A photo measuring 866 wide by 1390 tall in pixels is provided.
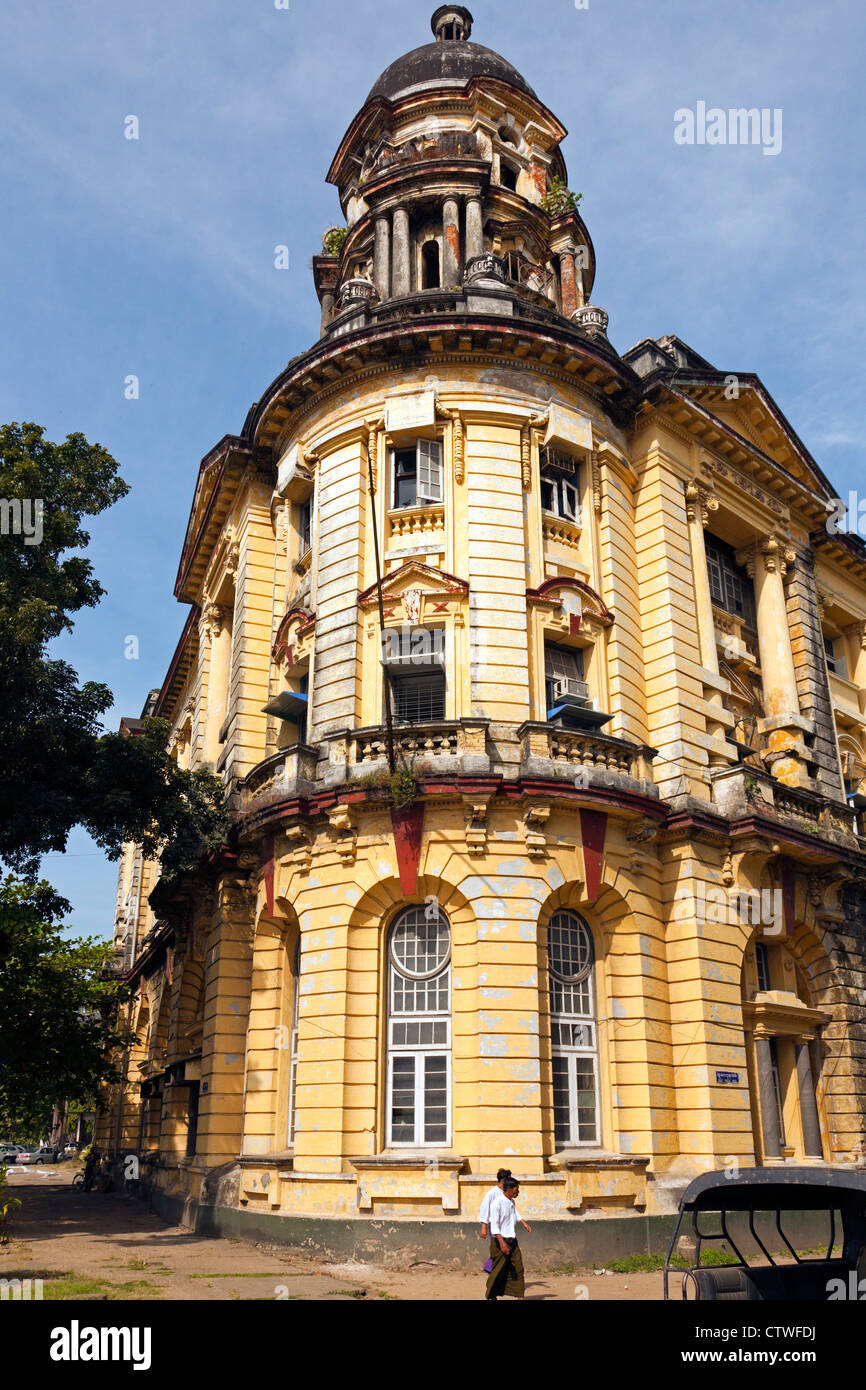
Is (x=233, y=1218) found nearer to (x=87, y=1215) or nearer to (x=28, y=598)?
(x=87, y=1215)

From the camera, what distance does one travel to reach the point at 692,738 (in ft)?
72.2

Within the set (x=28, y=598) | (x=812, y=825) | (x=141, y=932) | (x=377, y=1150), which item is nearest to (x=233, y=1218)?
(x=377, y=1150)

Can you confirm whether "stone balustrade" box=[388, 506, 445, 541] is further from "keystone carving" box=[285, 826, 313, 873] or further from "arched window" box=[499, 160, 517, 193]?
"arched window" box=[499, 160, 517, 193]

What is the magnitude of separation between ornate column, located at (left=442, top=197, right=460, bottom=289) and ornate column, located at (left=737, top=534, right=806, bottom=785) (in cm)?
1016

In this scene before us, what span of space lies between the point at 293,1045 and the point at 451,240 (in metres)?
19.6

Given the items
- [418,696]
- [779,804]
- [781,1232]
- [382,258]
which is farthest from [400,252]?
[781,1232]

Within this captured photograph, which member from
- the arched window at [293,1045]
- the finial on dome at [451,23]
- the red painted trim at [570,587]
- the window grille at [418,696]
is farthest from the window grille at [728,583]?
the finial on dome at [451,23]

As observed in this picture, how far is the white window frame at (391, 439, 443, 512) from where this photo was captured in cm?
2206

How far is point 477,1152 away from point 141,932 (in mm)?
31412

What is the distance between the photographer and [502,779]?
18.6m

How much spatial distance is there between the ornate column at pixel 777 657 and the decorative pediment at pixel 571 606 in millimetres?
6352

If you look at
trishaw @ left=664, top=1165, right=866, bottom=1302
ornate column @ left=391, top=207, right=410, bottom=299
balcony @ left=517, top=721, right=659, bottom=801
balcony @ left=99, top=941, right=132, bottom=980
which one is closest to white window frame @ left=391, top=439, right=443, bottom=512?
balcony @ left=517, top=721, right=659, bottom=801

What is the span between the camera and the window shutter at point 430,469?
72.5 feet

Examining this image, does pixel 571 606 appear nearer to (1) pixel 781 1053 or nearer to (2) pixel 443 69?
(1) pixel 781 1053
